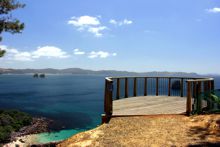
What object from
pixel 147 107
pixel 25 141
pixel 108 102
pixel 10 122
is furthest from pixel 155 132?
pixel 10 122

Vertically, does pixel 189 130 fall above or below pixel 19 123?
above

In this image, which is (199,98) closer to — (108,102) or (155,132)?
(155,132)

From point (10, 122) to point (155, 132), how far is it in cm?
4149

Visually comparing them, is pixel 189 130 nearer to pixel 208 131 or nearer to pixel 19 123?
pixel 208 131

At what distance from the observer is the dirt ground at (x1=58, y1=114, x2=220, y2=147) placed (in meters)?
7.18

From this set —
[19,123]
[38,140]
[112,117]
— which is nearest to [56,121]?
[19,123]

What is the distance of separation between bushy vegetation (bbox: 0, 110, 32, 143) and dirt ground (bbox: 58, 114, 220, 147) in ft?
106

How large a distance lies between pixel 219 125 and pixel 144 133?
2.29 m

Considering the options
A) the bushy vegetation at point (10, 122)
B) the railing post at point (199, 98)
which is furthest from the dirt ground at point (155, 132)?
the bushy vegetation at point (10, 122)

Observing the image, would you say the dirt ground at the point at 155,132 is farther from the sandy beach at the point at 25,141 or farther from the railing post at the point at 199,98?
the sandy beach at the point at 25,141

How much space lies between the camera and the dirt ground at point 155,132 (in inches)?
283

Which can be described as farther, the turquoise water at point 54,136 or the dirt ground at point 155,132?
the turquoise water at point 54,136

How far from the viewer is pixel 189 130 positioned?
794cm

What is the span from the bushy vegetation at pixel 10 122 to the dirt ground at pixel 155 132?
106 ft
